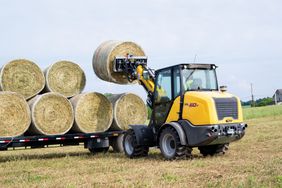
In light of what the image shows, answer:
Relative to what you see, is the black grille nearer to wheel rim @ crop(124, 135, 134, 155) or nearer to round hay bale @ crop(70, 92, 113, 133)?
wheel rim @ crop(124, 135, 134, 155)

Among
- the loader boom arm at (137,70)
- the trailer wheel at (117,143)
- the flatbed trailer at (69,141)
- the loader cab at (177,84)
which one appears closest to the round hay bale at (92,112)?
the flatbed trailer at (69,141)

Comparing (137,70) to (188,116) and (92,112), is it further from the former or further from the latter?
(188,116)

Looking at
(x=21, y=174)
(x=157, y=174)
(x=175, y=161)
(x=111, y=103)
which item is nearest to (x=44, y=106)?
(x=111, y=103)

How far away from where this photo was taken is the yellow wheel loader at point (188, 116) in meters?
10.4

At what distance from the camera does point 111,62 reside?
13.3m

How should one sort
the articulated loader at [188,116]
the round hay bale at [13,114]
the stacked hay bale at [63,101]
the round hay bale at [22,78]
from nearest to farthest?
the articulated loader at [188,116]
the round hay bale at [13,114]
the stacked hay bale at [63,101]
the round hay bale at [22,78]

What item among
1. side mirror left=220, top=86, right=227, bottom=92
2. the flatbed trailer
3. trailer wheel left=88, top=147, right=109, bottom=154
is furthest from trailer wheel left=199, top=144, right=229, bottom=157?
trailer wheel left=88, top=147, right=109, bottom=154

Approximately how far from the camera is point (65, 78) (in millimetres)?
12930

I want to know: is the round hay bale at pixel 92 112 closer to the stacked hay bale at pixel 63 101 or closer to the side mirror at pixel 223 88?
the stacked hay bale at pixel 63 101

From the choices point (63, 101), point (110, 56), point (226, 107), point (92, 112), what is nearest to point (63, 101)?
point (63, 101)

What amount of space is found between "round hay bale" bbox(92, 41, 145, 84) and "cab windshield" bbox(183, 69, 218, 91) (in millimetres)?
2903

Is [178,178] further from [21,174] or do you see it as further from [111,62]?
[111,62]

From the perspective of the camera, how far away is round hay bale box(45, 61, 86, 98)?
12.6 meters

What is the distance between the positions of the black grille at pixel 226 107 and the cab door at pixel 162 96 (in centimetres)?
124
